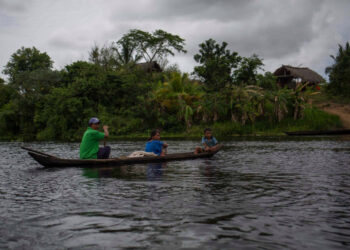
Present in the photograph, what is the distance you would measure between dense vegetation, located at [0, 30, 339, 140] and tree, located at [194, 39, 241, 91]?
8 centimetres

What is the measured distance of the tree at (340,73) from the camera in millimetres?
32344

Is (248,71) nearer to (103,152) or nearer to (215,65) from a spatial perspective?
(215,65)

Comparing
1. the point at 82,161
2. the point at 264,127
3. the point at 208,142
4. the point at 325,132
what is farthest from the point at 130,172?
the point at 325,132

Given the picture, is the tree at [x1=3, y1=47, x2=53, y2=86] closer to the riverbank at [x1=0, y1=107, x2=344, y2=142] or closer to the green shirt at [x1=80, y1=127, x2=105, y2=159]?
the riverbank at [x1=0, y1=107, x2=344, y2=142]

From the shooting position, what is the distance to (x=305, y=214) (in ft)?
13.5

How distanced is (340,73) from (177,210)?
110 ft

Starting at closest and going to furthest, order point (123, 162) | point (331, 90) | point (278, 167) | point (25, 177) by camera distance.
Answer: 1. point (25, 177)
2. point (278, 167)
3. point (123, 162)
4. point (331, 90)

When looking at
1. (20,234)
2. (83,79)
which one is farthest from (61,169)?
(83,79)

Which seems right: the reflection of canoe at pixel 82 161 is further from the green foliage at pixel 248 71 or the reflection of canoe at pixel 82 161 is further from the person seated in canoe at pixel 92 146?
the green foliage at pixel 248 71

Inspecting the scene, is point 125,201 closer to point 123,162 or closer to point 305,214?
point 305,214

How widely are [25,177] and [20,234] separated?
4.35 meters

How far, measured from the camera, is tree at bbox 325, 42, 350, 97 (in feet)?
106

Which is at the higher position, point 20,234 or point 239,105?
point 239,105

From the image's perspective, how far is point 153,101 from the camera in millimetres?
28125
